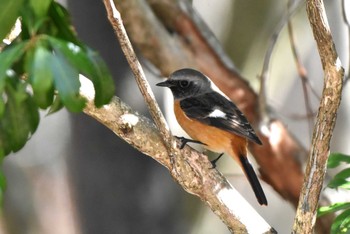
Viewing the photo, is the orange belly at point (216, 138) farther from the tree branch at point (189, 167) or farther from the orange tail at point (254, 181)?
the tree branch at point (189, 167)

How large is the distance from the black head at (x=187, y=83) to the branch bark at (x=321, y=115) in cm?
125

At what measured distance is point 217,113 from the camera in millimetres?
3598

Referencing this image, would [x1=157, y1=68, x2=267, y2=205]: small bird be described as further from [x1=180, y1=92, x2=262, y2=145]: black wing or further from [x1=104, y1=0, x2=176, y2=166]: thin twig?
[x1=104, y1=0, x2=176, y2=166]: thin twig

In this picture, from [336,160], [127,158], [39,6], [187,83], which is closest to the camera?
[39,6]

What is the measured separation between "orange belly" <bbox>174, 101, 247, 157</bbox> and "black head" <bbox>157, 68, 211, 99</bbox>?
0.17 meters

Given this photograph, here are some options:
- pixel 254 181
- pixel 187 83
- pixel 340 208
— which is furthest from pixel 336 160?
pixel 187 83

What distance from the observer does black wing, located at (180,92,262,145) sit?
3.47 meters

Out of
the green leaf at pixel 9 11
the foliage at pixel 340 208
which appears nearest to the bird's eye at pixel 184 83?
the foliage at pixel 340 208

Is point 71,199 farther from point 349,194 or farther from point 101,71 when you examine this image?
point 101,71

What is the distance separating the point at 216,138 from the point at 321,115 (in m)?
1.10

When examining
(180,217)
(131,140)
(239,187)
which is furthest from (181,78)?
(239,187)

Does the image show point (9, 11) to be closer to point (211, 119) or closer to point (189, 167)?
point (189, 167)

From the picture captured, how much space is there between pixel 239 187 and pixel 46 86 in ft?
14.7

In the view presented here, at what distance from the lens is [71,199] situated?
204 inches
